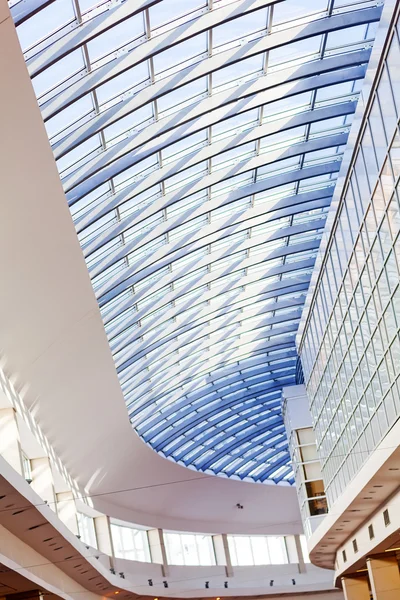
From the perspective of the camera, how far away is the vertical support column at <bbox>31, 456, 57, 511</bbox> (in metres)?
32.6

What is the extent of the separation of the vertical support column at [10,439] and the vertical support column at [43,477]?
23.1 ft

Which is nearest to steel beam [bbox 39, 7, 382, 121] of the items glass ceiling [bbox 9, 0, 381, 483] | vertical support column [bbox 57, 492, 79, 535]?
glass ceiling [bbox 9, 0, 381, 483]

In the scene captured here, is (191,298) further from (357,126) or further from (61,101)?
(61,101)

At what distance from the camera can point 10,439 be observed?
25.7 meters

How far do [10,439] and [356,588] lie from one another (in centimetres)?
2576

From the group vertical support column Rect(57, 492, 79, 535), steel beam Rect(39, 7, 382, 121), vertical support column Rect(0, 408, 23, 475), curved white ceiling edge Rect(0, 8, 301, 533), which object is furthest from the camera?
vertical support column Rect(57, 492, 79, 535)

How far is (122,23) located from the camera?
64.6 ft

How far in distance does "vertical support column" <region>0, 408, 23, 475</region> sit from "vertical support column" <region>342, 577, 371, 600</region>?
24.9 meters

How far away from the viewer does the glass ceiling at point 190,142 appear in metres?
20.2

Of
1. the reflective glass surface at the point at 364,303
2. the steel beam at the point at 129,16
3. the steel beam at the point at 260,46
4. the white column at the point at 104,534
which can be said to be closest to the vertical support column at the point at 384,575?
the reflective glass surface at the point at 364,303

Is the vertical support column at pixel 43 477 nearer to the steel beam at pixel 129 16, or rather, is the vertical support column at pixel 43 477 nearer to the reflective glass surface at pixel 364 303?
the reflective glass surface at pixel 364 303

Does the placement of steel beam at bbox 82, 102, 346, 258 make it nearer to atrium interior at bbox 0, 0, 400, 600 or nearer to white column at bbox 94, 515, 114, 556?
atrium interior at bbox 0, 0, 400, 600

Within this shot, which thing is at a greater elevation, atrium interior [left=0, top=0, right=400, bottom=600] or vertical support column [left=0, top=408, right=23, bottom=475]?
atrium interior [left=0, top=0, right=400, bottom=600]

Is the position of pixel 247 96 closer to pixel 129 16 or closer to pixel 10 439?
pixel 129 16
